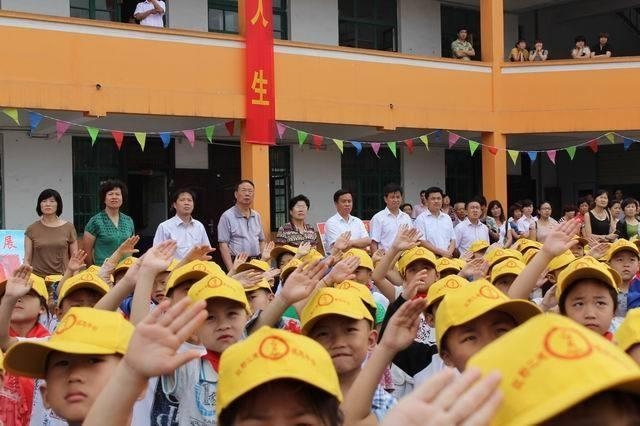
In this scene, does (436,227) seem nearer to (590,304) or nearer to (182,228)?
(182,228)

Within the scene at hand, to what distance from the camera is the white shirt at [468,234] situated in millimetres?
9578

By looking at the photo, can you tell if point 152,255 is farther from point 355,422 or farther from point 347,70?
point 347,70

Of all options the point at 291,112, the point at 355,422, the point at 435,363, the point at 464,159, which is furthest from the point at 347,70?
the point at 355,422

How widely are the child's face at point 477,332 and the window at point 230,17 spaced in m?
10.7

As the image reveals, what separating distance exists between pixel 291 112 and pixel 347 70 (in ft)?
4.52

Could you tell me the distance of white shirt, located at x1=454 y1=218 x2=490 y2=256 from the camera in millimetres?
9578

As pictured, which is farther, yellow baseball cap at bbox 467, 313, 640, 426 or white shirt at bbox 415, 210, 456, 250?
white shirt at bbox 415, 210, 456, 250

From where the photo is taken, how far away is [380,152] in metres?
14.8

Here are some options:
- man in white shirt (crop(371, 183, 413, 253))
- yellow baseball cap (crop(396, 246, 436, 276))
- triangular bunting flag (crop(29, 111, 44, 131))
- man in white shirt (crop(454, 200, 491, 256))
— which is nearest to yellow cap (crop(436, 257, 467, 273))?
yellow baseball cap (crop(396, 246, 436, 276))

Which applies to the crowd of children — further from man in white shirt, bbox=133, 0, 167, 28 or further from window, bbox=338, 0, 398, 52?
window, bbox=338, 0, 398, 52

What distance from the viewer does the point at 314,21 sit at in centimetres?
1375

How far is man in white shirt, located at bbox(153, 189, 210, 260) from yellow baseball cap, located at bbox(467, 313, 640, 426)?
6007 millimetres

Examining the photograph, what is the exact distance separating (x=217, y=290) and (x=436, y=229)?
240 inches

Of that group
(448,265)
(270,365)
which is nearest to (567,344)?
(270,365)
